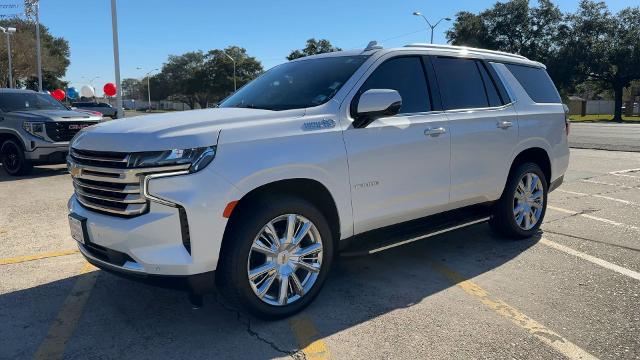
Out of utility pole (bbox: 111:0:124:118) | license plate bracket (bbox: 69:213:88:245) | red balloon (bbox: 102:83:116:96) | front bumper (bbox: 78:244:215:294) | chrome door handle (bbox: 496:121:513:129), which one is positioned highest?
utility pole (bbox: 111:0:124:118)

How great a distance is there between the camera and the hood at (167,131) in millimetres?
3131

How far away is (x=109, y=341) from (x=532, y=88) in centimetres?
483

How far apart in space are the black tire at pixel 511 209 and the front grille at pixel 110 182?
351cm

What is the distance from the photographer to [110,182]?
3.28 metres

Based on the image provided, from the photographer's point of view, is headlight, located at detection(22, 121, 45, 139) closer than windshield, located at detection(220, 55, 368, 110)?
No

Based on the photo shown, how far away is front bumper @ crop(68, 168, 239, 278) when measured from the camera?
3068 millimetres

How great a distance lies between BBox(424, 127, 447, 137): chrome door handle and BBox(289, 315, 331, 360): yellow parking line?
71.3 inches

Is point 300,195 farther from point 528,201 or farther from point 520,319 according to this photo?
point 528,201

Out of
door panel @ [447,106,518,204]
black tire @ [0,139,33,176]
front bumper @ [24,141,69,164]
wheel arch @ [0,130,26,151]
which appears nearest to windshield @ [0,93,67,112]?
wheel arch @ [0,130,26,151]

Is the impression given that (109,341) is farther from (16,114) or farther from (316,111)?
(16,114)

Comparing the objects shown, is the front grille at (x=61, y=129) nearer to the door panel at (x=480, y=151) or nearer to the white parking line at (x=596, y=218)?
the door panel at (x=480, y=151)

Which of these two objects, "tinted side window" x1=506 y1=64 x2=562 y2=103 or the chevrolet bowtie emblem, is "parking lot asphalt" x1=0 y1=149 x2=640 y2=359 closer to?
the chevrolet bowtie emblem

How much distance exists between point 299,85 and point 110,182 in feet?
5.73

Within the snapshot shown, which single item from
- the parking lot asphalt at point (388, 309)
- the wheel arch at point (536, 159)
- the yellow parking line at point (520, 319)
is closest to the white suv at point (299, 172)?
the wheel arch at point (536, 159)
